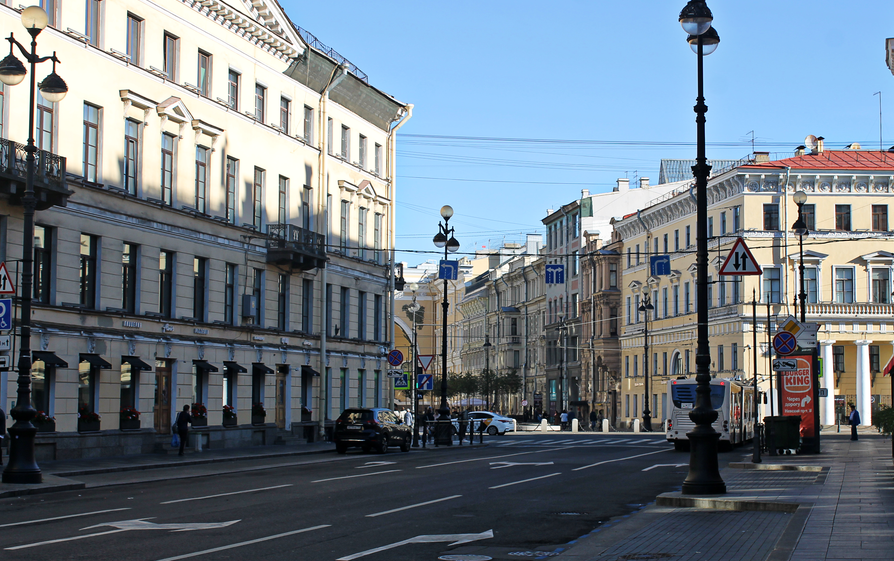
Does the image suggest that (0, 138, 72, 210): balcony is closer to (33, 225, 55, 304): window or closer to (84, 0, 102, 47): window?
(33, 225, 55, 304): window

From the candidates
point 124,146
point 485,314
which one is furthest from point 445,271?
point 485,314

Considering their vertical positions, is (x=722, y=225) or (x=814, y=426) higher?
(x=722, y=225)

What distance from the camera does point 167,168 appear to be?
36469mm

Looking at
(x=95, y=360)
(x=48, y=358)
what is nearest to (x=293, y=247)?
(x=95, y=360)

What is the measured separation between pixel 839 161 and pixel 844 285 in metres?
8.16

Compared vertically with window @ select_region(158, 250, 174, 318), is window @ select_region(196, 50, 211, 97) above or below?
above

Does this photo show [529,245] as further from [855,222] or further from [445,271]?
[445,271]

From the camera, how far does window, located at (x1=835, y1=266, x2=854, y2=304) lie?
226 ft

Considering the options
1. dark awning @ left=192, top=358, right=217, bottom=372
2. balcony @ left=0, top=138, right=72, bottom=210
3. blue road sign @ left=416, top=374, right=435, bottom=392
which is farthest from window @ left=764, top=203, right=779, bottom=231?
balcony @ left=0, top=138, right=72, bottom=210

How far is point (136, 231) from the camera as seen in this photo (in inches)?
1351

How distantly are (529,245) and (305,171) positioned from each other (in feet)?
237

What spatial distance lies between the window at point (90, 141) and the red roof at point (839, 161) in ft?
148

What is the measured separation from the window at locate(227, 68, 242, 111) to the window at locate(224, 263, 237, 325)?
611 cm

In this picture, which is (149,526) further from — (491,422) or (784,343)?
(491,422)
